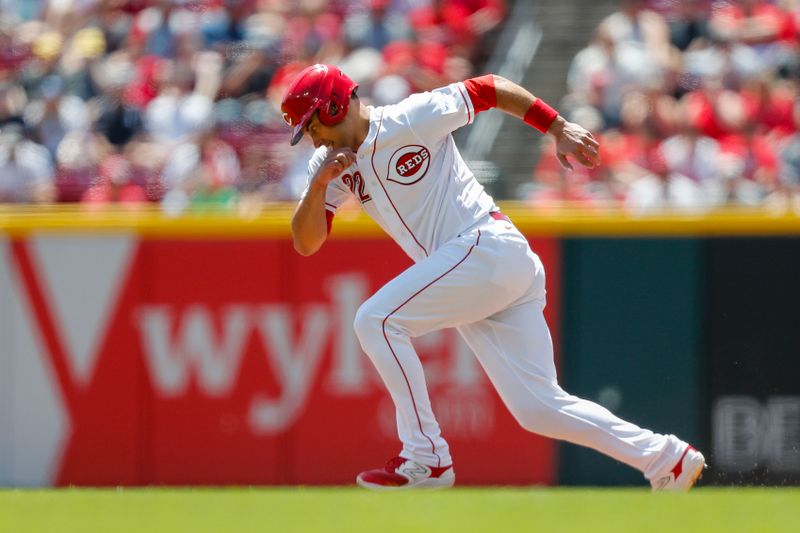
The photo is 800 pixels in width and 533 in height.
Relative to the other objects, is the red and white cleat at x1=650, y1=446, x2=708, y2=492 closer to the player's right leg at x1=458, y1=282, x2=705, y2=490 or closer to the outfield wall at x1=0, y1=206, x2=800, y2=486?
the player's right leg at x1=458, y1=282, x2=705, y2=490

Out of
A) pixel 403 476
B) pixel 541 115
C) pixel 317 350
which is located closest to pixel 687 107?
pixel 317 350

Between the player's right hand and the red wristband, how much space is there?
86 centimetres

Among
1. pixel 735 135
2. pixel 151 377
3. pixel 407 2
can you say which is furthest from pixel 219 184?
pixel 735 135

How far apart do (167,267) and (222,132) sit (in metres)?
2.27

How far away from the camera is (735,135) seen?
37.0 feet

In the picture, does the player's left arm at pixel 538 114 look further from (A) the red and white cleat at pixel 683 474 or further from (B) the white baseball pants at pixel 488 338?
(A) the red and white cleat at pixel 683 474

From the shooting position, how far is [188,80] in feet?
41.5

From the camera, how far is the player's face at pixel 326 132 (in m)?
6.17

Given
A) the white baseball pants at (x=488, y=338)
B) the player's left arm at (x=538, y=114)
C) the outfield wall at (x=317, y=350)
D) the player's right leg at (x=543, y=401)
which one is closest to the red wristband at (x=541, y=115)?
the player's left arm at (x=538, y=114)

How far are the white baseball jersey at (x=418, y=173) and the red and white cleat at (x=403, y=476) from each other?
3.17 feet

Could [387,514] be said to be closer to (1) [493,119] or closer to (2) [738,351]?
(2) [738,351]

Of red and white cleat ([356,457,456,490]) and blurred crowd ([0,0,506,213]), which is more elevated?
blurred crowd ([0,0,506,213])

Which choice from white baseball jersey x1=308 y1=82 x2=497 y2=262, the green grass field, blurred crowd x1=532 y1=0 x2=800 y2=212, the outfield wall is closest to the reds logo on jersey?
white baseball jersey x1=308 y1=82 x2=497 y2=262

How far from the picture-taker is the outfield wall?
31.6 feet
